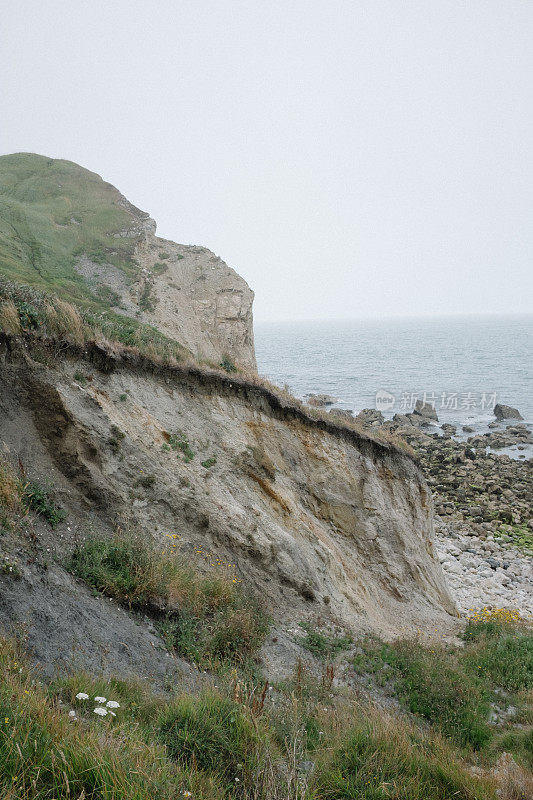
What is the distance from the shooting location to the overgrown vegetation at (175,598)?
6.36 meters

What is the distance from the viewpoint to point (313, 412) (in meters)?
14.0

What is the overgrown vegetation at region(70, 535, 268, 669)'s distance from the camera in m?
6.36

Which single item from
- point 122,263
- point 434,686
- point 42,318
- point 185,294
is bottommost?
point 434,686

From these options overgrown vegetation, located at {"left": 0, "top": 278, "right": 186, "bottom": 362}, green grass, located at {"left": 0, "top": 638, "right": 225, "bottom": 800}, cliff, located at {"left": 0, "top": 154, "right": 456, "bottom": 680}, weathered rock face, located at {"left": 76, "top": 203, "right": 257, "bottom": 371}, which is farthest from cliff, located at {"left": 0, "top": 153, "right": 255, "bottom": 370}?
green grass, located at {"left": 0, "top": 638, "right": 225, "bottom": 800}

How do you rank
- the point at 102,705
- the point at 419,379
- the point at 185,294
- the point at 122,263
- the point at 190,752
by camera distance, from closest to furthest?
1. the point at 190,752
2. the point at 102,705
3. the point at 122,263
4. the point at 185,294
5. the point at 419,379

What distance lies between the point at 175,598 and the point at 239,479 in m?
4.23

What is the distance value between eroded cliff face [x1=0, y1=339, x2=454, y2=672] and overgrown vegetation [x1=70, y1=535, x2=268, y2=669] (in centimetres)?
73

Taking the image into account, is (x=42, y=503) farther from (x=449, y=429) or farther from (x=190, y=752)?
(x=449, y=429)

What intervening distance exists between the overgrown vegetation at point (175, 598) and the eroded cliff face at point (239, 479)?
0.73m

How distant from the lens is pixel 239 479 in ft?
35.7

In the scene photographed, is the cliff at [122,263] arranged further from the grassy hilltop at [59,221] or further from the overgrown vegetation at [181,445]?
the overgrown vegetation at [181,445]

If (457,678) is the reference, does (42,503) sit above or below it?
above

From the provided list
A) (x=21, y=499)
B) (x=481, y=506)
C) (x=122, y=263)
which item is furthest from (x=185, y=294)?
(x=21, y=499)

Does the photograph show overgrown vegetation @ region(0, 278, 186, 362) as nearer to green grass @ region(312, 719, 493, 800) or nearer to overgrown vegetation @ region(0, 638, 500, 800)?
overgrown vegetation @ region(0, 638, 500, 800)
